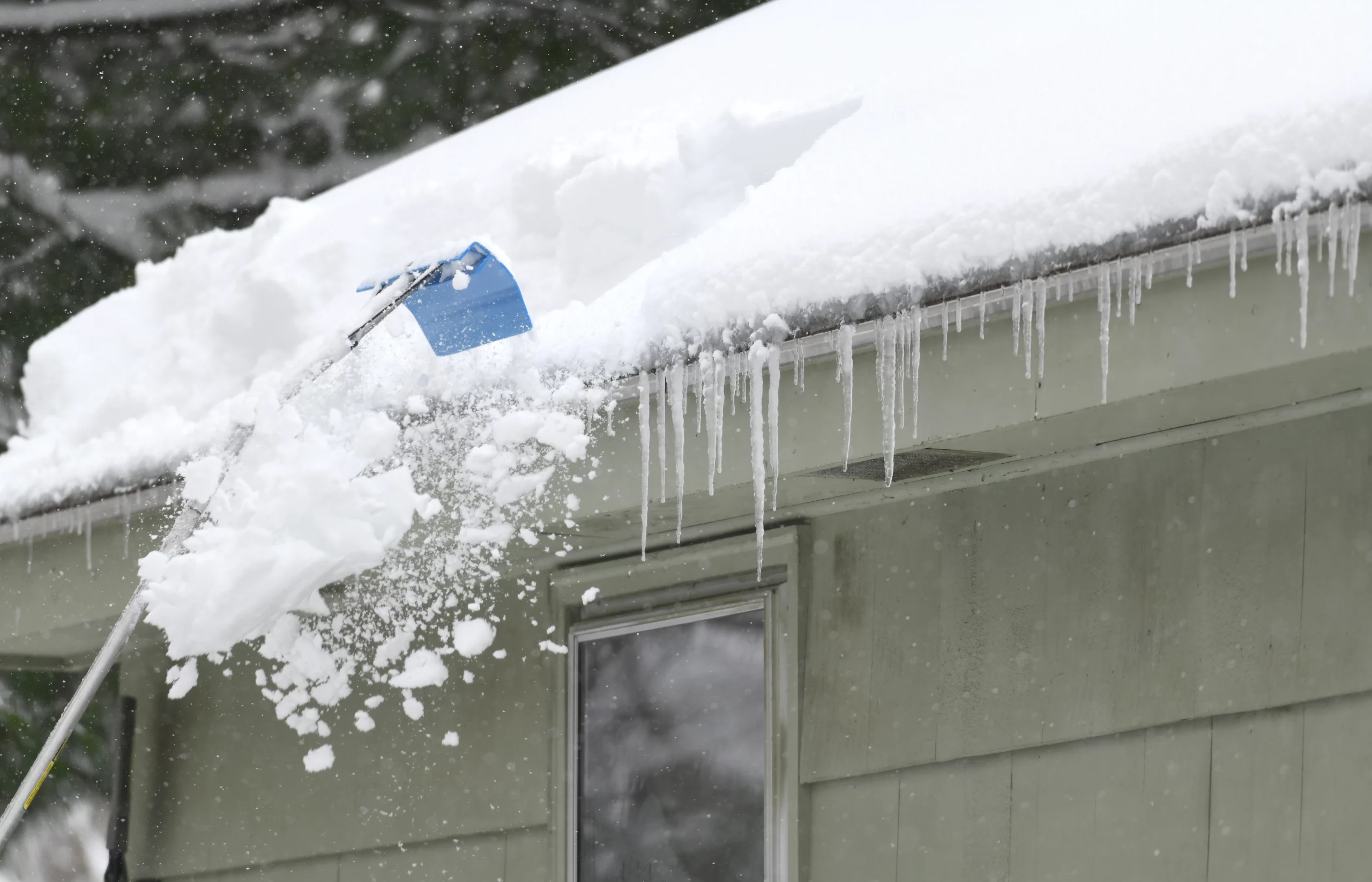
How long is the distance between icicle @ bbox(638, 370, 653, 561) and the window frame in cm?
19

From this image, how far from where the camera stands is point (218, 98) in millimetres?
13930

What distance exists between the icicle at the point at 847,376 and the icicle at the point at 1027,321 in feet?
1.08

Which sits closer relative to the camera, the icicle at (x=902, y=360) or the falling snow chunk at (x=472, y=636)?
the icicle at (x=902, y=360)

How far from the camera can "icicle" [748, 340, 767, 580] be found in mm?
2963

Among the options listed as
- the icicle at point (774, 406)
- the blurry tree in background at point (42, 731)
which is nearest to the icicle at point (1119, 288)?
the icicle at point (774, 406)

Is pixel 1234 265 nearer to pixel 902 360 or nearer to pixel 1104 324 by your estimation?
pixel 1104 324

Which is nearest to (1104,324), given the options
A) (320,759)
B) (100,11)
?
(320,759)

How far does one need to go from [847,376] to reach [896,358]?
0.12m

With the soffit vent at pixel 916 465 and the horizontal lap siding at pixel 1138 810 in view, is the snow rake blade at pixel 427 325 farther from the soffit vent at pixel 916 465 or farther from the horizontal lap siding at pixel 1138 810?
the horizontal lap siding at pixel 1138 810

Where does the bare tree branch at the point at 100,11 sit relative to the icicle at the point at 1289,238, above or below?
above

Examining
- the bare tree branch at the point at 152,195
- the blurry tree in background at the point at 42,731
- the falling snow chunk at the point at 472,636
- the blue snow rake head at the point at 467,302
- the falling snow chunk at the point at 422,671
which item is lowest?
the falling snow chunk at the point at 422,671

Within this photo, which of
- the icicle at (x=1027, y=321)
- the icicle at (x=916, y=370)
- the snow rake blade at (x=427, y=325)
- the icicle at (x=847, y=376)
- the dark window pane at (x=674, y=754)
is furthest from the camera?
the dark window pane at (x=674, y=754)

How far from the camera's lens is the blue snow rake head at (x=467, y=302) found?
10.7 feet

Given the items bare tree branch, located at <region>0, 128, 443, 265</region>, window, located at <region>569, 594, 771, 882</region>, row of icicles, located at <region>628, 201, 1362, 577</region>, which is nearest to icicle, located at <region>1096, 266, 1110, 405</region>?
row of icicles, located at <region>628, 201, 1362, 577</region>
